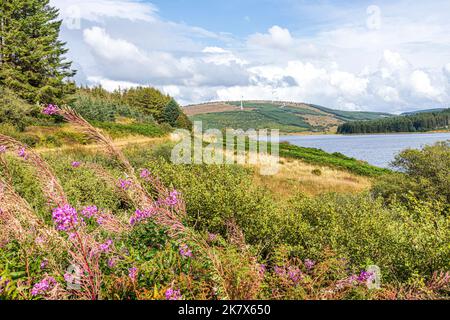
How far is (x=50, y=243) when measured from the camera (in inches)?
142

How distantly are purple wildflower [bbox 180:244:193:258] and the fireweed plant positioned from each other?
0.02 meters

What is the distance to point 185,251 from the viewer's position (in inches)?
134

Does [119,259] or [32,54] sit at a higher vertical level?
[32,54]

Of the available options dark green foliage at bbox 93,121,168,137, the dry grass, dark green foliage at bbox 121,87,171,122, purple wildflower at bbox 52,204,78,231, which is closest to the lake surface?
the dry grass

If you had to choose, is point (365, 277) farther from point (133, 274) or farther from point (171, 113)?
point (171, 113)

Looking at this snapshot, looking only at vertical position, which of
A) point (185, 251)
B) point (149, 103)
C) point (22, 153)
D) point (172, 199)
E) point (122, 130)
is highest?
point (149, 103)

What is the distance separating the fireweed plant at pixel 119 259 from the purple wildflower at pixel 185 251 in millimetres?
17

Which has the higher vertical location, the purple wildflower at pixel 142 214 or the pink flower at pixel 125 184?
the pink flower at pixel 125 184

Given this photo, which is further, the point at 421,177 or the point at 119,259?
the point at 421,177

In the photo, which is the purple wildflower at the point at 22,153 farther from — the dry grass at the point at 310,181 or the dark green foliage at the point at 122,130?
the dark green foliage at the point at 122,130

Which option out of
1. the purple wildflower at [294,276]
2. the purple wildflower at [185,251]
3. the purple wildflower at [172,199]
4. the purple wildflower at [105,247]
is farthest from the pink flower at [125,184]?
the purple wildflower at [294,276]

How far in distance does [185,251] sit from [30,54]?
1737 inches

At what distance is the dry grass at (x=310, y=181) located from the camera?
27.6 meters

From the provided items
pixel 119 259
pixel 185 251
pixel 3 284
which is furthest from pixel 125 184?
pixel 3 284
